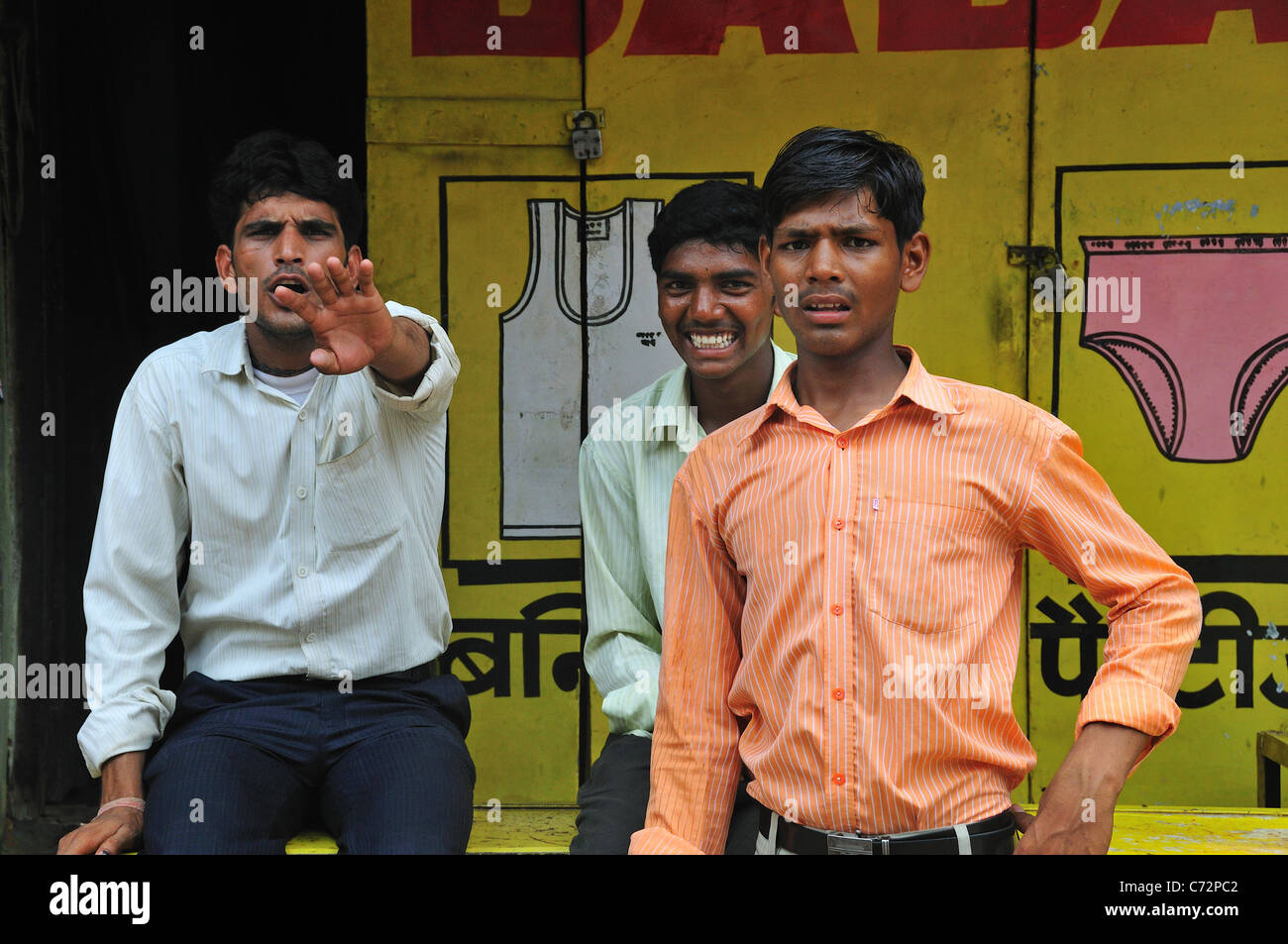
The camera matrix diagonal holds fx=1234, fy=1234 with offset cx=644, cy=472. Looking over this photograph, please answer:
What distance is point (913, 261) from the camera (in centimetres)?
211

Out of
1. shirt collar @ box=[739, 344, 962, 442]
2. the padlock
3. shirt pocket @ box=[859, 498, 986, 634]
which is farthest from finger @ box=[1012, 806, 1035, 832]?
the padlock

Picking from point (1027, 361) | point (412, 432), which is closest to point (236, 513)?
point (412, 432)

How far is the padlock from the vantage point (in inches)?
150

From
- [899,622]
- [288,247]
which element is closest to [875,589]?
[899,622]

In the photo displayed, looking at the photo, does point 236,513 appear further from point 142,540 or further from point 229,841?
point 229,841

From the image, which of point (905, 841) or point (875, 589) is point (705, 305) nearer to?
point (875, 589)

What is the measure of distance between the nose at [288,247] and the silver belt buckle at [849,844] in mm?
1601

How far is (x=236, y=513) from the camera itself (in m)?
2.58

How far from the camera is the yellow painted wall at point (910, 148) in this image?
3.75 m

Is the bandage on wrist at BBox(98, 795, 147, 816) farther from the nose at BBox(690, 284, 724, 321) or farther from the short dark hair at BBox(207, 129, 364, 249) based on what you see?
the nose at BBox(690, 284, 724, 321)

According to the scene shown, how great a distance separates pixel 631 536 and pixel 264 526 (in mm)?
793

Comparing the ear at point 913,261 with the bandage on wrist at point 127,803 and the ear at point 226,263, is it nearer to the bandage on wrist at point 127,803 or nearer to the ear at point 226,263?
the ear at point 226,263

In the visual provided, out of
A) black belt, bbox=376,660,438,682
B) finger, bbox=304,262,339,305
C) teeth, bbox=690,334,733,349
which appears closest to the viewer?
finger, bbox=304,262,339,305

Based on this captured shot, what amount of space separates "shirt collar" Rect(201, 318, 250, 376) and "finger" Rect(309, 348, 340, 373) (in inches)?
18.5
